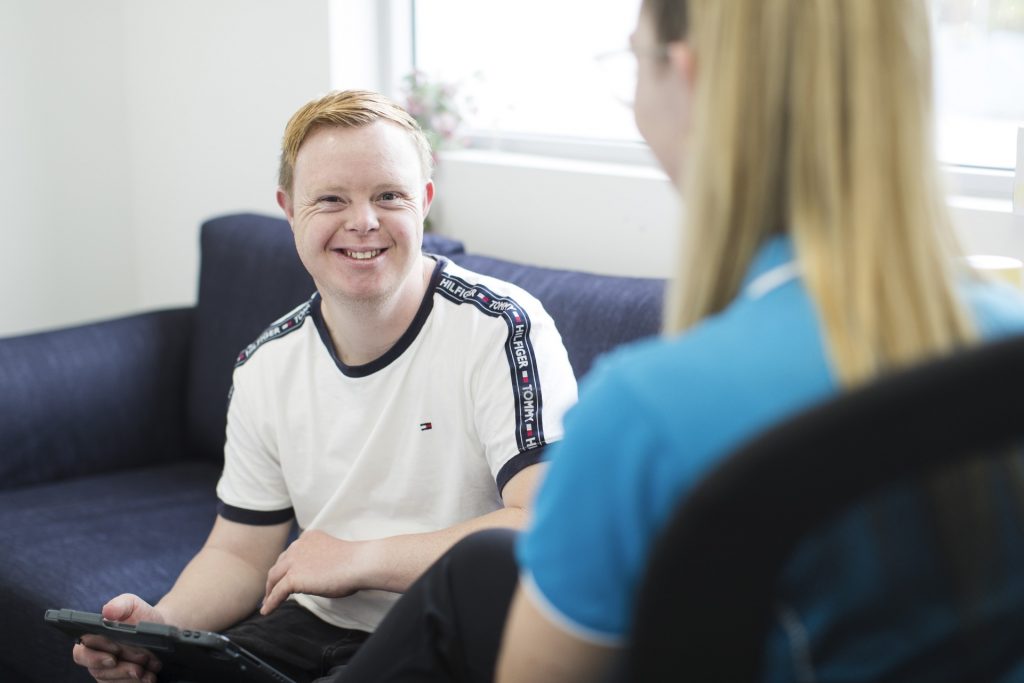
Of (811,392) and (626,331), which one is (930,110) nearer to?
(811,392)

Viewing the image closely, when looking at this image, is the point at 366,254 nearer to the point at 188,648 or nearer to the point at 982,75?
the point at 188,648

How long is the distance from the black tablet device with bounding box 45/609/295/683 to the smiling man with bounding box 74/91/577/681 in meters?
0.05

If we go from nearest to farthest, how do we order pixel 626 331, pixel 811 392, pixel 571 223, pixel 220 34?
pixel 811 392 → pixel 626 331 → pixel 571 223 → pixel 220 34

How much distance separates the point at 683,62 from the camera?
84 centimetres

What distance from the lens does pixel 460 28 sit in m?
2.96

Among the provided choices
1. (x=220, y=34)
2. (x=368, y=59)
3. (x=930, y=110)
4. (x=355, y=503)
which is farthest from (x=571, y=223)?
(x=930, y=110)

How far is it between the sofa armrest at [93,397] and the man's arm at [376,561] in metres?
1.13

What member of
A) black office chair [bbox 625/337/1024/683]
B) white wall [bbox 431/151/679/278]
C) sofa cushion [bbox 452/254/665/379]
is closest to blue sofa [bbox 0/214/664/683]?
sofa cushion [bbox 452/254/665/379]

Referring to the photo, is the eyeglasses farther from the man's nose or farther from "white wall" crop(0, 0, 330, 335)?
"white wall" crop(0, 0, 330, 335)

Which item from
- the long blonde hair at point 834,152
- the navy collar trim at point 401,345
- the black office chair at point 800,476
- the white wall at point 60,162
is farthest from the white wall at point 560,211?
the black office chair at point 800,476

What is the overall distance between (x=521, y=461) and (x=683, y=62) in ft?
2.58

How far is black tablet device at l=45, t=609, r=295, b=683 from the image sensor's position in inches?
57.0

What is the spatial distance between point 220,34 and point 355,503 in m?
1.88

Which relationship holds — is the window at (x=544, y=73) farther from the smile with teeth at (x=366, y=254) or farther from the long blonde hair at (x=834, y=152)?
the long blonde hair at (x=834, y=152)
